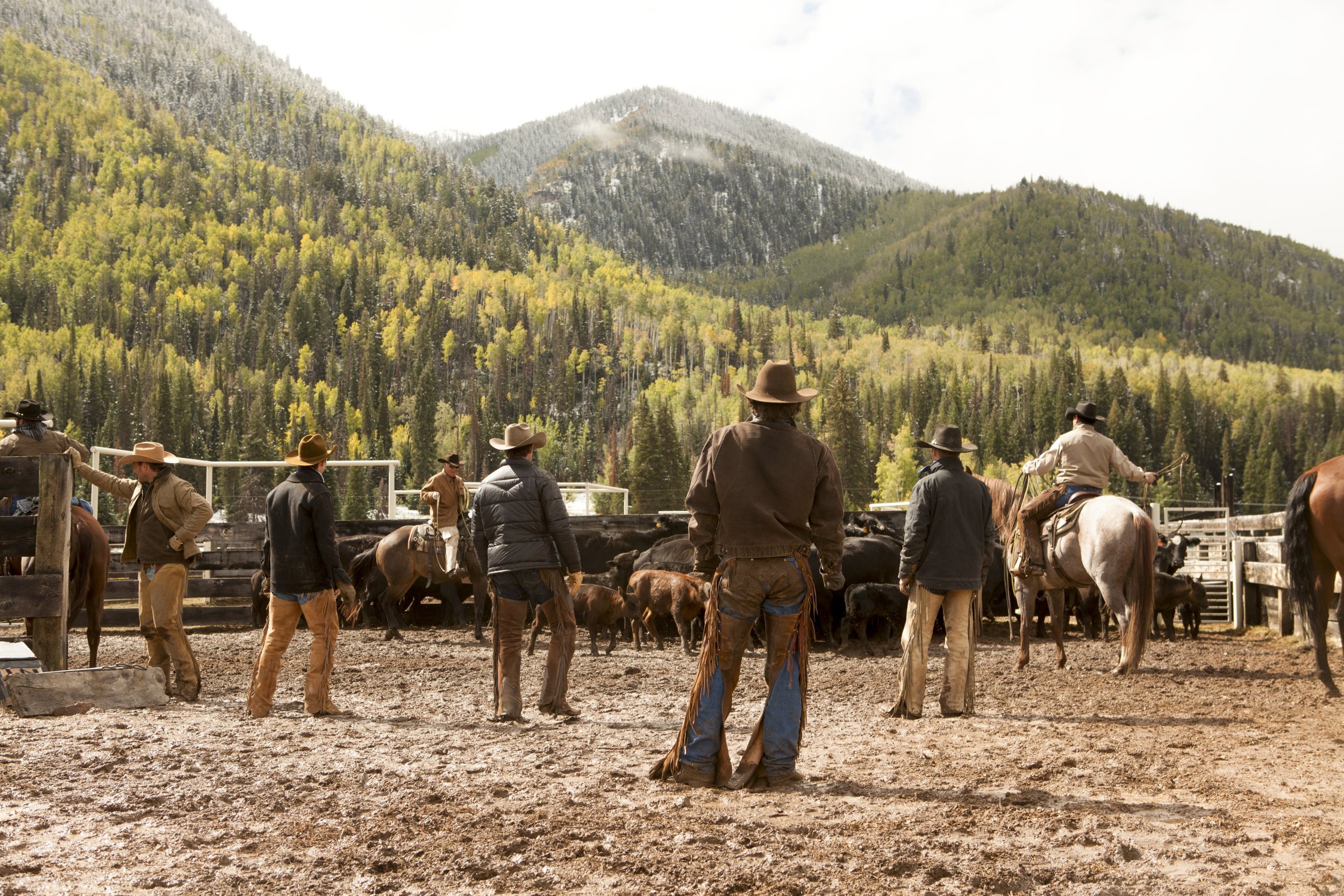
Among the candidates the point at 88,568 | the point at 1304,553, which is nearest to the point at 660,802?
the point at 1304,553

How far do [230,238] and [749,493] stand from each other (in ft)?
639

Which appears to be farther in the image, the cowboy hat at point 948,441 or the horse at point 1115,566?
the horse at point 1115,566

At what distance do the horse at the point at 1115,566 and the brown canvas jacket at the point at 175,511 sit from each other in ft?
20.9

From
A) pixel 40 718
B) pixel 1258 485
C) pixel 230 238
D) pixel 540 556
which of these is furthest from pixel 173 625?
pixel 230 238

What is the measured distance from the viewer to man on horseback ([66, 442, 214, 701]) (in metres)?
8.77

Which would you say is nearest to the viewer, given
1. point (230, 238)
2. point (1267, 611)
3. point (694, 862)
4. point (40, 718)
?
point (694, 862)

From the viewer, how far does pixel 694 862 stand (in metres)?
4.20

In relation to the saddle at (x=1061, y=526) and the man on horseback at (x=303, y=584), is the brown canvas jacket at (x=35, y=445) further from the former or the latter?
the saddle at (x=1061, y=526)

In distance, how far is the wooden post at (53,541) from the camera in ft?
27.9

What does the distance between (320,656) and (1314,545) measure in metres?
7.56

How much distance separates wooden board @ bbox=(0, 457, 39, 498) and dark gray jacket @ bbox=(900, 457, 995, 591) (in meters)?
6.37

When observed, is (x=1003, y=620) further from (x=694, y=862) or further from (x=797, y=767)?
(x=694, y=862)

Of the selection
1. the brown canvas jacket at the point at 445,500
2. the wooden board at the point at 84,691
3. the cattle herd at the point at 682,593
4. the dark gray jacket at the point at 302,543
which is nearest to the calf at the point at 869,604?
the cattle herd at the point at 682,593

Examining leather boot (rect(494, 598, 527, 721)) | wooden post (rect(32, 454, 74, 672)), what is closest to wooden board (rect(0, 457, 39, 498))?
wooden post (rect(32, 454, 74, 672))
